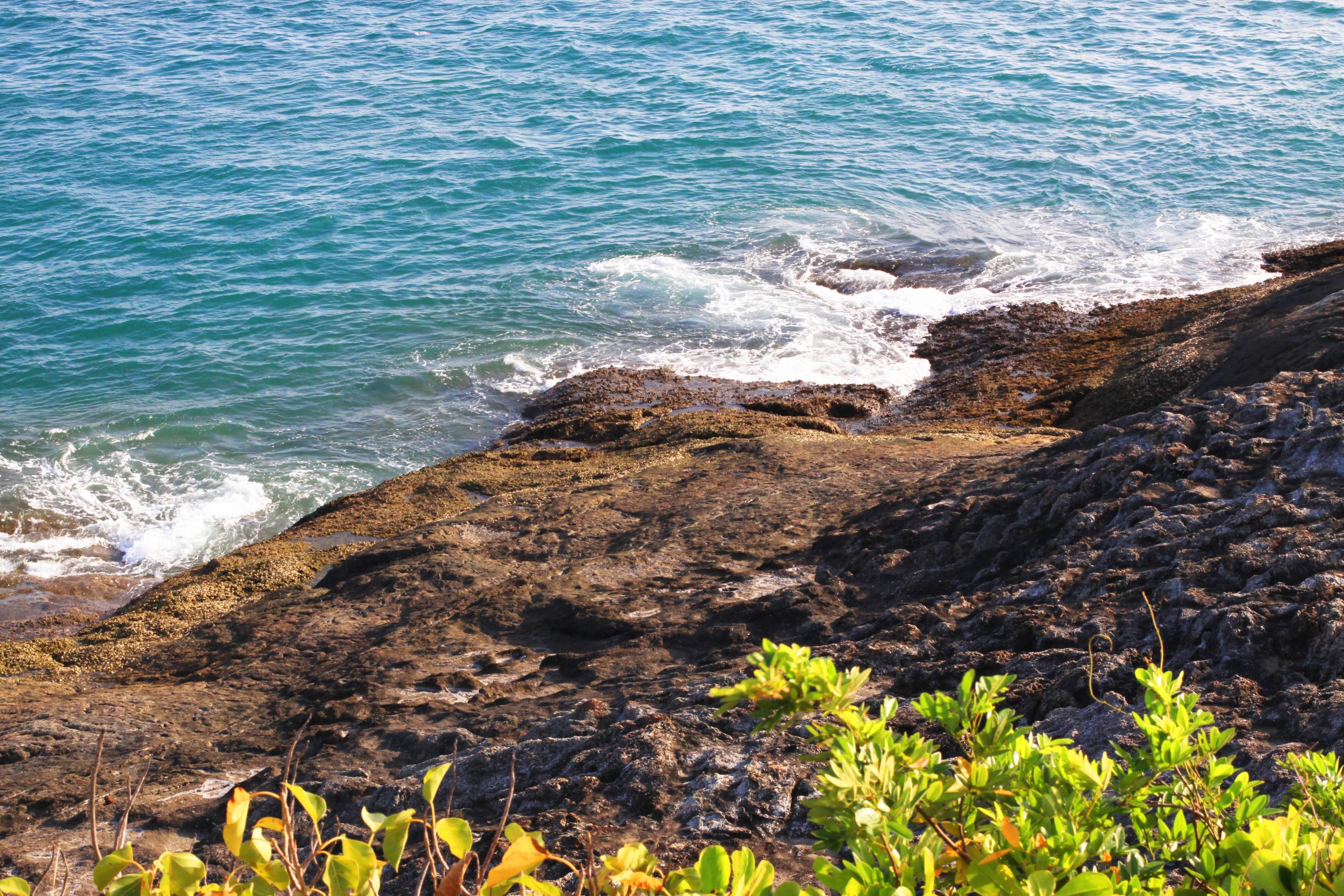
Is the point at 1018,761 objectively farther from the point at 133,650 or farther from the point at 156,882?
the point at 133,650

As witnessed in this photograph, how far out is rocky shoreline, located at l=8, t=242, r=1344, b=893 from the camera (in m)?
3.60

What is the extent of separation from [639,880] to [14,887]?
37.9 inches

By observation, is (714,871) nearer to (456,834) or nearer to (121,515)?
(456,834)

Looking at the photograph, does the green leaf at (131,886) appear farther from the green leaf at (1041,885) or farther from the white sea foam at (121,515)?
the white sea foam at (121,515)

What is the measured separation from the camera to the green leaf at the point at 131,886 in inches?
59.6

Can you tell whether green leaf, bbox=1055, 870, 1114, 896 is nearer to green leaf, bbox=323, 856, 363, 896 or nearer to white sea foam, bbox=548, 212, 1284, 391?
green leaf, bbox=323, 856, 363, 896

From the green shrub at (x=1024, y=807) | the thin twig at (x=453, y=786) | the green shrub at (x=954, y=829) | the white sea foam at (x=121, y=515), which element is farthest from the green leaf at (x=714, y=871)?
the white sea foam at (x=121, y=515)

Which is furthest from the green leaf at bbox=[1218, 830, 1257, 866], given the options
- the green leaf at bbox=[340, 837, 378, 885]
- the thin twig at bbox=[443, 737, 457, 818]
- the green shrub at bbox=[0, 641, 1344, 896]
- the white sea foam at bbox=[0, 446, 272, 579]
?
the white sea foam at bbox=[0, 446, 272, 579]

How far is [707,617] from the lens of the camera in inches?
224

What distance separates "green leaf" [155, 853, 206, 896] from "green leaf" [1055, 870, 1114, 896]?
4.31 feet

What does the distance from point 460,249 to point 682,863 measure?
16704 mm

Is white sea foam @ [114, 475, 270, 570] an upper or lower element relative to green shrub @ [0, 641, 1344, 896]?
lower

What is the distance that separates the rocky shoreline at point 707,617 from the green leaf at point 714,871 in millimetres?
1034

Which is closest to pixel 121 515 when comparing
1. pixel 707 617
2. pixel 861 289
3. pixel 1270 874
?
pixel 707 617
